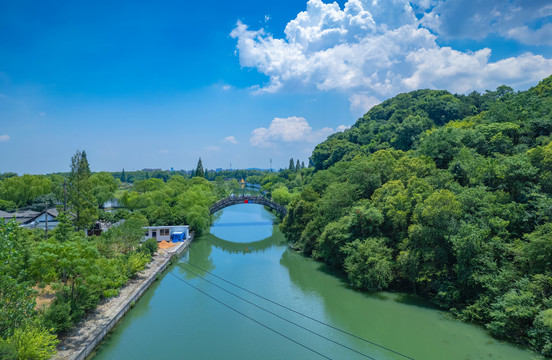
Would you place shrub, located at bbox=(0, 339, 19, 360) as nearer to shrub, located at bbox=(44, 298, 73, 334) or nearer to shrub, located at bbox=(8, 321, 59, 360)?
shrub, located at bbox=(8, 321, 59, 360)

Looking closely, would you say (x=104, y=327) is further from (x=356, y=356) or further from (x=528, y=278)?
(x=528, y=278)

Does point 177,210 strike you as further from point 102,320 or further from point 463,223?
point 463,223

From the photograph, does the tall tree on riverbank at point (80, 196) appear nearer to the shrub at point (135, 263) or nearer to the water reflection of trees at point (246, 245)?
the shrub at point (135, 263)

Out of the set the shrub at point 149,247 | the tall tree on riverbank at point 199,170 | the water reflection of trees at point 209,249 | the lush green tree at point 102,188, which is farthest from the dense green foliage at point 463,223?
the tall tree on riverbank at point 199,170

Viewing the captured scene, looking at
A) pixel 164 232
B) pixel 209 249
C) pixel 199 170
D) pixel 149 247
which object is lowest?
pixel 209 249

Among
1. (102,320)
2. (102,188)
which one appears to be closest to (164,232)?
(102,320)

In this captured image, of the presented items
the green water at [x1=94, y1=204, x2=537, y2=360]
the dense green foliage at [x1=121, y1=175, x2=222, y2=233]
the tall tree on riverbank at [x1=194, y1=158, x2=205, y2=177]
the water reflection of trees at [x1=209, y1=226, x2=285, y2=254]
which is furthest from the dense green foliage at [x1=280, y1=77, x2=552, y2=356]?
the tall tree on riverbank at [x1=194, y1=158, x2=205, y2=177]
